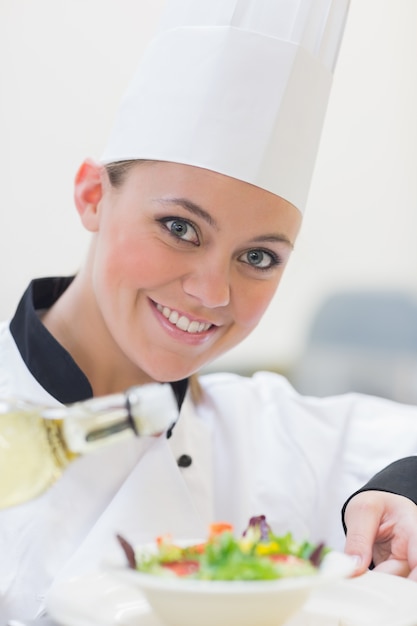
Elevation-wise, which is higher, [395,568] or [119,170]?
[119,170]

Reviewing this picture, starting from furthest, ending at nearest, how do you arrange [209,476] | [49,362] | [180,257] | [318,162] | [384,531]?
[318,162] < [209,476] < [49,362] < [180,257] < [384,531]

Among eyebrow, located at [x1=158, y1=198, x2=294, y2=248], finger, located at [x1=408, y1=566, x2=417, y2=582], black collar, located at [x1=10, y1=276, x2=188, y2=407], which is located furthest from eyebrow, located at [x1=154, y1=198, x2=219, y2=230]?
finger, located at [x1=408, y1=566, x2=417, y2=582]

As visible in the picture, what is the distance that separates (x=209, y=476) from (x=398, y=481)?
1.46 feet

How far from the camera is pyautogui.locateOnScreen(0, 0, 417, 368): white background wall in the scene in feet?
9.45

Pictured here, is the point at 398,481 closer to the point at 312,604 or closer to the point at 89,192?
the point at 312,604

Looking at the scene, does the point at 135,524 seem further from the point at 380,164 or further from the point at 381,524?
the point at 380,164

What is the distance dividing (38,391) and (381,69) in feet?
7.52

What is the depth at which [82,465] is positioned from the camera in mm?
1443

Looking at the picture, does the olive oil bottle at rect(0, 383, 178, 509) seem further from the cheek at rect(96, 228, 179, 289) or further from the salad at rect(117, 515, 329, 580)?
the cheek at rect(96, 228, 179, 289)

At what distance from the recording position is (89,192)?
4.99 feet

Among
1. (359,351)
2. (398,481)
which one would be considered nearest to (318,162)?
(359,351)

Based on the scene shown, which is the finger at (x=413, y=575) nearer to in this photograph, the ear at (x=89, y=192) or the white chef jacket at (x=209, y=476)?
the white chef jacket at (x=209, y=476)

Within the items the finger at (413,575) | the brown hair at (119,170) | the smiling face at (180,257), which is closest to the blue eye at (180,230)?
the smiling face at (180,257)

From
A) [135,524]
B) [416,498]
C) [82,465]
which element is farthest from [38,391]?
[416,498]
